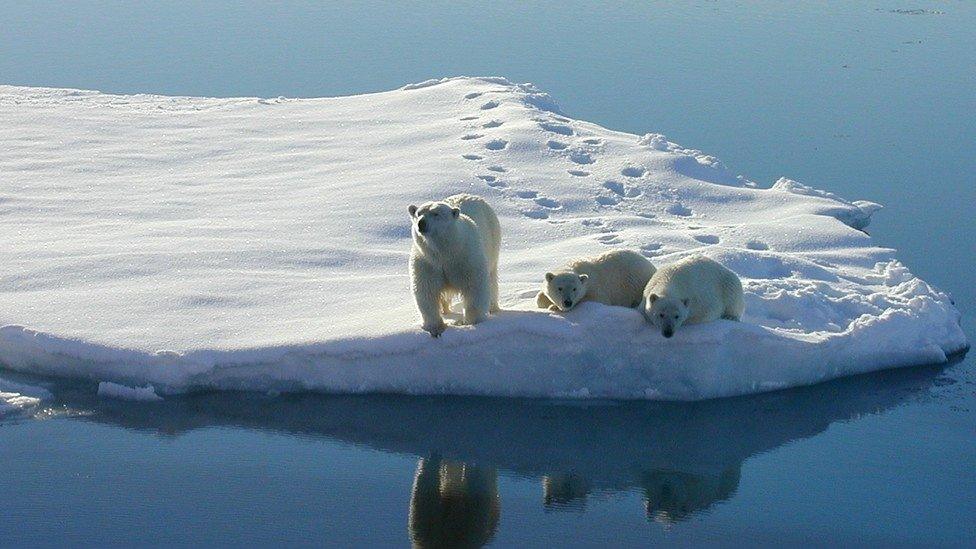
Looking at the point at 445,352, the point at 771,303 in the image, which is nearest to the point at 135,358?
the point at 445,352

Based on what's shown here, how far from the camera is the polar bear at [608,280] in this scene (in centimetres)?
861

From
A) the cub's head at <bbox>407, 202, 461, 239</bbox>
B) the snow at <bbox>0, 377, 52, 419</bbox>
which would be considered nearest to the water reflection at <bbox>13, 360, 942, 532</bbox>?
the snow at <bbox>0, 377, 52, 419</bbox>

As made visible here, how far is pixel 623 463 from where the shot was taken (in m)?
7.94

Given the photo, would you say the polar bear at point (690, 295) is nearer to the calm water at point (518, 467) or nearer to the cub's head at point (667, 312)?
the cub's head at point (667, 312)

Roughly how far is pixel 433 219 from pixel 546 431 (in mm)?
1685

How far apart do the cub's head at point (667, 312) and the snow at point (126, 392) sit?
3.63 meters

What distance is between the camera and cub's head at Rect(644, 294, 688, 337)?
814 centimetres

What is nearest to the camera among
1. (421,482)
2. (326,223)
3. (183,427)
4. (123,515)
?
(123,515)

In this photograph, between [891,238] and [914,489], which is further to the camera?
[891,238]

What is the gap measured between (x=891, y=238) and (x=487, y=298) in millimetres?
6434

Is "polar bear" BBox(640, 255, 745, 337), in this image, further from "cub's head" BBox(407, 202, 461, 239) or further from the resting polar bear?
"cub's head" BBox(407, 202, 461, 239)

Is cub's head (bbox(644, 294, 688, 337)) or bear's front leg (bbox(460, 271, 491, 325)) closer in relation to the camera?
cub's head (bbox(644, 294, 688, 337))

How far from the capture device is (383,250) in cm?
1131

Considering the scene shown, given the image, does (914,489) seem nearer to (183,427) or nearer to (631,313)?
(631,313)
